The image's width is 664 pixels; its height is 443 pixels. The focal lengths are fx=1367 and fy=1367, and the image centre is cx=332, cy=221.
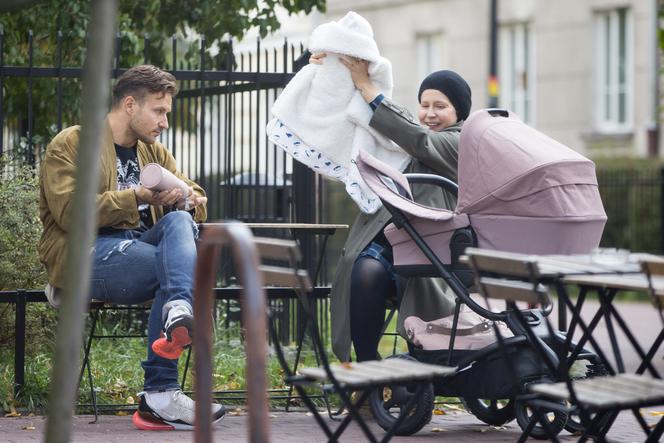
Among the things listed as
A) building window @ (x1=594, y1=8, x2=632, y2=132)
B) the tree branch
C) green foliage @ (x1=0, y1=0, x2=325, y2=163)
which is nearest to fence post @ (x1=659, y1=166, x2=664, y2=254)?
building window @ (x1=594, y1=8, x2=632, y2=132)

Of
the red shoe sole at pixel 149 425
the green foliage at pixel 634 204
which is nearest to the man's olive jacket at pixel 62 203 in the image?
the red shoe sole at pixel 149 425

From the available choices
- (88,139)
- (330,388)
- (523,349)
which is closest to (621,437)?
(523,349)

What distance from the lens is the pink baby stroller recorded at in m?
5.88

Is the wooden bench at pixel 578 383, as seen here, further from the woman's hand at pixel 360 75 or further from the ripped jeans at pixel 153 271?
the woman's hand at pixel 360 75

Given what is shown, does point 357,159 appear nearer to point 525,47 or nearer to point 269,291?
point 269,291

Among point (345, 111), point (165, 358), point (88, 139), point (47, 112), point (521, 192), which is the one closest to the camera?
point (88, 139)

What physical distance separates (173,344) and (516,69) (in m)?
22.0

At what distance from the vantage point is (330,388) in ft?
15.4

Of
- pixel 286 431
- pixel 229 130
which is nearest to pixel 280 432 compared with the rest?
pixel 286 431

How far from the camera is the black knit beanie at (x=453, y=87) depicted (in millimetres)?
6809

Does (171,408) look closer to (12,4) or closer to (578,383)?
(578,383)

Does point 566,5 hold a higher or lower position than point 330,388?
higher

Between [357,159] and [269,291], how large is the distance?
147cm

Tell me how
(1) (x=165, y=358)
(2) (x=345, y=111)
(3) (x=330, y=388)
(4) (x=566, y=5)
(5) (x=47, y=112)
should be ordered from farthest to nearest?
(4) (x=566, y=5), (5) (x=47, y=112), (2) (x=345, y=111), (1) (x=165, y=358), (3) (x=330, y=388)
